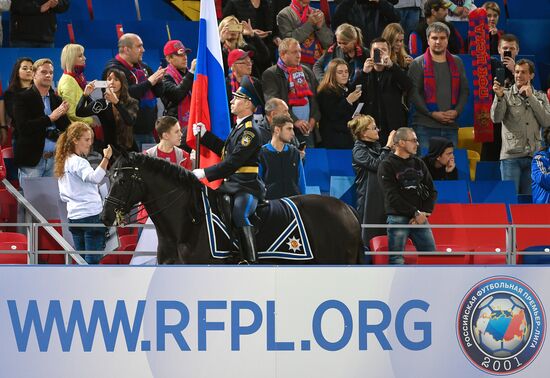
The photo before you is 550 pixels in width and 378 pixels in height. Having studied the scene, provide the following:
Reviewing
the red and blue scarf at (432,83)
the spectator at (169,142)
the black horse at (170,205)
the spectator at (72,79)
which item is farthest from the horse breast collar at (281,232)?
the red and blue scarf at (432,83)

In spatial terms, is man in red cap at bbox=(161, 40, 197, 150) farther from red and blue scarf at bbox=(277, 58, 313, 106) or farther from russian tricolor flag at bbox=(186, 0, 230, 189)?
russian tricolor flag at bbox=(186, 0, 230, 189)

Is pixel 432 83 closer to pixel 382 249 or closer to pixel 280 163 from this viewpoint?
pixel 382 249

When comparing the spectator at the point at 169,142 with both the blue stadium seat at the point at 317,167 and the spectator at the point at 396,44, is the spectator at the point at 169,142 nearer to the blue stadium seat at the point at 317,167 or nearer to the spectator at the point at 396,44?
the blue stadium seat at the point at 317,167

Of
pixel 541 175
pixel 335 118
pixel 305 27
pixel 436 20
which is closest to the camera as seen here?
pixel 541 175

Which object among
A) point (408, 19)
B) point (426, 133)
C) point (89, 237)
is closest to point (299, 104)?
point (426, 133)

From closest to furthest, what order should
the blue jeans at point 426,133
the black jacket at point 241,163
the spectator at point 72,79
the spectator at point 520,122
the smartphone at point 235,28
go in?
the black jacket at point 241,163
the spectator at point 72,79
the smartphone at point 235,28
the spectator at point 520,122
the blue jeans at point 426,133

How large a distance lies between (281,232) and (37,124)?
3.44 metres

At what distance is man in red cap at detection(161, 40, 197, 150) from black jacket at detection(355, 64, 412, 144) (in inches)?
77.5

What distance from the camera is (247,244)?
1220 centimetres

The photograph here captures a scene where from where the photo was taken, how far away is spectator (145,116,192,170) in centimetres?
1372

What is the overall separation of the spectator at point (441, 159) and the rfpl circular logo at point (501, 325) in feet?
12.8

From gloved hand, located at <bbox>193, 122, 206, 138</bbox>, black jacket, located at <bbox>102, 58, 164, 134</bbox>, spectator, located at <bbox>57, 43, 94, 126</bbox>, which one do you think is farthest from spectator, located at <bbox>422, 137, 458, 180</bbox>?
spectator, located at <bbox>57, 43, 94, 126</bbox>

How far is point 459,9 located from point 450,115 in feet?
8.42

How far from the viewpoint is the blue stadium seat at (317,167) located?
1543 cm
